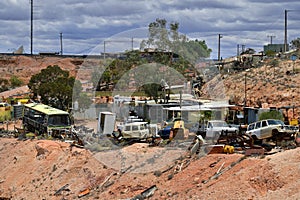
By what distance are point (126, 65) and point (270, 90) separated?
12586 mm

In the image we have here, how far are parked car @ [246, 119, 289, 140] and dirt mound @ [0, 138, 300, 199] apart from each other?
4372 millimetres

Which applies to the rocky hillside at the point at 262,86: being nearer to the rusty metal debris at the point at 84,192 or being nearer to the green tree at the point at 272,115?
the green tree at the point at 272,115

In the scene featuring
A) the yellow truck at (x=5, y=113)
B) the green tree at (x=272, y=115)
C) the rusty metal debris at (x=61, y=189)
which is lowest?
the rusty metal debris at (x=61, y=189)

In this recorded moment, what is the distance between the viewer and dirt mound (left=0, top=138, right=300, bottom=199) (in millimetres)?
20375

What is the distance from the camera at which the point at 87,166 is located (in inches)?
1157

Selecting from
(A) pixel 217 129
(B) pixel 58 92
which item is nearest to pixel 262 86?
(B) pixel 58 92

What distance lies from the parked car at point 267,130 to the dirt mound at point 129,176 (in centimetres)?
437

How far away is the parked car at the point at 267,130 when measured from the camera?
28031 mm

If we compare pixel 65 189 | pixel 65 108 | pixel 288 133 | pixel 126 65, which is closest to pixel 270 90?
pixel 126 65

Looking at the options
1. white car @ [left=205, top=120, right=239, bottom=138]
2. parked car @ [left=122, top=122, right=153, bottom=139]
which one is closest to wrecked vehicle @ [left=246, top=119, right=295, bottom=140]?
white car @ [left=205, top=120, right=239, bottom=138]

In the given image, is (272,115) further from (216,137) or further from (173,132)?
(216,137)

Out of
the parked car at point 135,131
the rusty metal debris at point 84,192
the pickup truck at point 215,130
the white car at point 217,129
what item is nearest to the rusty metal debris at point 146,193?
the rusty metal debris at point 84,192

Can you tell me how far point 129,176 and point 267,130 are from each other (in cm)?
697

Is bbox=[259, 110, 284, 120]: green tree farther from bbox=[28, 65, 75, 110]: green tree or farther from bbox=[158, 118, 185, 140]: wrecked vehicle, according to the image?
bbox=[28, 65, 75, 110]: green tree
